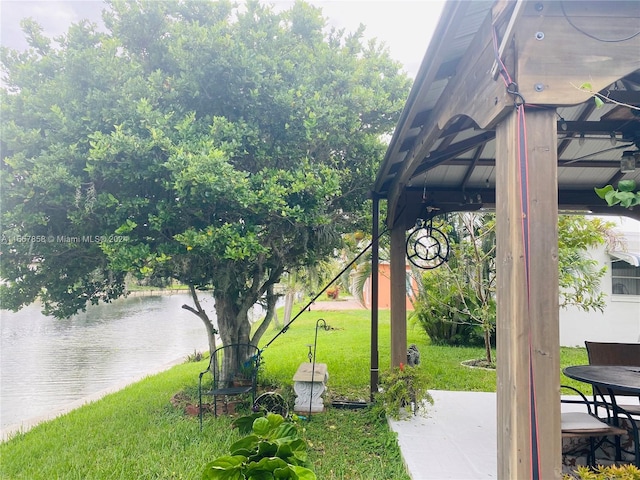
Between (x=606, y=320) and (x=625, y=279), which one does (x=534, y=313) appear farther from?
(x=625, y=279)

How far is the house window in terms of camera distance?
9352 millimetres

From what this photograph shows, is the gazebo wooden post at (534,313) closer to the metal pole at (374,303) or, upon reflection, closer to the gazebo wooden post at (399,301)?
the gazebo wooden post at (399,301)

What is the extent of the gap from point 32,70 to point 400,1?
3691 millimetres

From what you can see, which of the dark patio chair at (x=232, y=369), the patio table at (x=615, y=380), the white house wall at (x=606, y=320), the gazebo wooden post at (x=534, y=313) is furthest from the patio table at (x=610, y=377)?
the white house wall at (x=606, y=320)

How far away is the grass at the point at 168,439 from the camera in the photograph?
328 centimetres

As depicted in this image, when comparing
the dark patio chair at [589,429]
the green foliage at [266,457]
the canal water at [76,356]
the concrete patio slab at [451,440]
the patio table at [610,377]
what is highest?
the patio table at [610,377]

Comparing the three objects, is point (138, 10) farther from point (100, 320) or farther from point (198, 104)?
point (100, 320)

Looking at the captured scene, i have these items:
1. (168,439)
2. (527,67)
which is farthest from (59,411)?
(527,67)

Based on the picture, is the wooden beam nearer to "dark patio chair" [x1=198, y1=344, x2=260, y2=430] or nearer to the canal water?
"dark patio chair" [x1=198, y1=344, x2=260, y2=430]

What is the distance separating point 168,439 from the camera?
3.92 meters

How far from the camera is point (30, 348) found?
35.5ft

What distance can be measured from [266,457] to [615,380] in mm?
2405

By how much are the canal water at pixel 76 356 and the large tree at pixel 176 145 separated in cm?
200

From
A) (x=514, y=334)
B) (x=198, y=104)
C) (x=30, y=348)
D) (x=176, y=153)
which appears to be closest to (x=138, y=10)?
(x=198, y=104)
